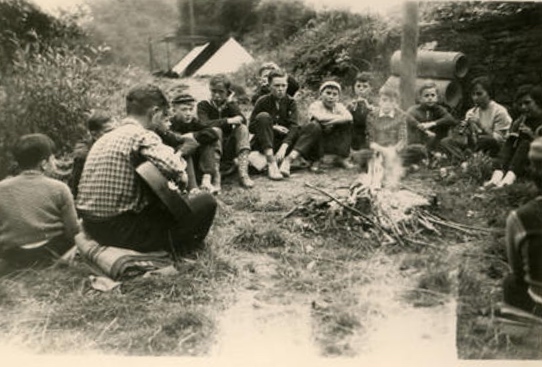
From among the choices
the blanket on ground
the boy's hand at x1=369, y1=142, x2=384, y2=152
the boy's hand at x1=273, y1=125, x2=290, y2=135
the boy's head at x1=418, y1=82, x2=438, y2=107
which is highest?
the boy's head at x1=418, y1=82, x2=438, y2=107

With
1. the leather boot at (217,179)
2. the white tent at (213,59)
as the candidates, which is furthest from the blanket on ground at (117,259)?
the white tent at (213,59)

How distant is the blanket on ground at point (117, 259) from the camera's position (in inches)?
127

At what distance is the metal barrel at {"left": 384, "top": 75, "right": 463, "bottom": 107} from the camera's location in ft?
13.5

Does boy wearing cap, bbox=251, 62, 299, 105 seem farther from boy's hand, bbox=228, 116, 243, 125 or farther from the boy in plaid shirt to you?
the boy in plaid shirt

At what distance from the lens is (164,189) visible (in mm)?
3172

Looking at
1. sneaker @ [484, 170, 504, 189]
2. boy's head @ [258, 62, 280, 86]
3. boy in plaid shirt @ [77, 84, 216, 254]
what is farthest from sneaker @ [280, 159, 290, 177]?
sneaker @ [484, 170, 504, 189]

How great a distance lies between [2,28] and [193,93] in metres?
1.22

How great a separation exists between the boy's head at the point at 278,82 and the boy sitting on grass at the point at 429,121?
34.3 inches

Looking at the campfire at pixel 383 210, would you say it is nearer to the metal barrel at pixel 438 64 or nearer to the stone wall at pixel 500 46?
the metal barrel at pixel 438 64

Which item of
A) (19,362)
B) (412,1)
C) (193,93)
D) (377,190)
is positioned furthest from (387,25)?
(19,362)

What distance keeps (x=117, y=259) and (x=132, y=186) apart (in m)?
0.37

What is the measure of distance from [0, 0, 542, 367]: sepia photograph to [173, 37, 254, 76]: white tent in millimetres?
20

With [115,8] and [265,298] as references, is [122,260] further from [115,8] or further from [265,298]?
[115,8]

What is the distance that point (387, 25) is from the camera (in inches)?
150
